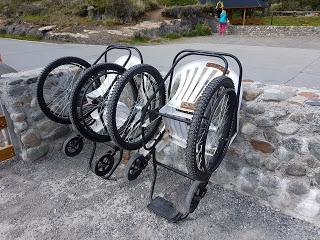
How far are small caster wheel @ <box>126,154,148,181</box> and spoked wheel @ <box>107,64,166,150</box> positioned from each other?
14 centimetres

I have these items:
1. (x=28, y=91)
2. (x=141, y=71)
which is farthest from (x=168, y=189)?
(x=28, y=91)

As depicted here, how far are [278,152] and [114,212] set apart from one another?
5.61ft

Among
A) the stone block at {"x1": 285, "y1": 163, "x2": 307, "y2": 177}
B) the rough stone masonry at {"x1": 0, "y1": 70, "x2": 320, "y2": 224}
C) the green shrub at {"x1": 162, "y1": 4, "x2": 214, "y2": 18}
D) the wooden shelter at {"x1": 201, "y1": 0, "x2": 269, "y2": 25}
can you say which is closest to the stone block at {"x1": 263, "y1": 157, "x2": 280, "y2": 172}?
the rough stone masonry at {"x1": 0, "y1": 70, "x2": 320, "y2": 224}

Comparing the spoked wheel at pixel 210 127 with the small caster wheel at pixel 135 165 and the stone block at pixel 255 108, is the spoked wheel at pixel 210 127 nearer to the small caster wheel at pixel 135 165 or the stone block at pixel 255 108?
the stone block at pixel 255 108

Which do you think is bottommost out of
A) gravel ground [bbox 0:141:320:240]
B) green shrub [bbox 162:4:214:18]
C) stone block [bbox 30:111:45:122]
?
gravel ground [bbox 0:141:320:240]

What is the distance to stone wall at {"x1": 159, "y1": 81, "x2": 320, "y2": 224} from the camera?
117 inches

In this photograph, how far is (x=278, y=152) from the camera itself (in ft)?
10.3

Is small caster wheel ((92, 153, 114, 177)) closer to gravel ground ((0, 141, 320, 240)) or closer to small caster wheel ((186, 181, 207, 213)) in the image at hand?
gravel ground ((0, 141, 320, 240))

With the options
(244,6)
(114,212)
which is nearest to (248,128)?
(114,212)

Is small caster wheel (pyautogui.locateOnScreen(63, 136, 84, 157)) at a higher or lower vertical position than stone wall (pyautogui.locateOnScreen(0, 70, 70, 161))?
lower

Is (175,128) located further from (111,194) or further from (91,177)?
(91,177)

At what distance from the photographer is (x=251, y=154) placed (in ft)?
10.8

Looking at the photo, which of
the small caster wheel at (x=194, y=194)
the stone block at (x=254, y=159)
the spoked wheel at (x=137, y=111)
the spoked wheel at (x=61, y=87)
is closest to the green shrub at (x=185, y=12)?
the spoked wheel at (x=61, y=87)

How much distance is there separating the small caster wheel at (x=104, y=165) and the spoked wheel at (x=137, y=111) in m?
0.49
